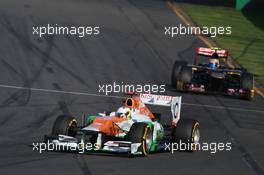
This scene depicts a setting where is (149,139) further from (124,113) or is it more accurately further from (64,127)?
(64,127)

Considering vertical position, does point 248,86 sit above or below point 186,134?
above

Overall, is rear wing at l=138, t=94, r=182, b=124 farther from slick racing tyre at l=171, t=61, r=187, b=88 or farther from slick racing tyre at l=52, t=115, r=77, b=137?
slick racing tyre at l=171, t=61, r=187, b=88

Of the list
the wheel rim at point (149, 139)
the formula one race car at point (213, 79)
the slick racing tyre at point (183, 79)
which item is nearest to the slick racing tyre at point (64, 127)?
the wheel rim at point (149, 139)

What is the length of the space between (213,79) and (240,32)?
11.7m

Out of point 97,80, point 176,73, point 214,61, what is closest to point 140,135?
point 97,80

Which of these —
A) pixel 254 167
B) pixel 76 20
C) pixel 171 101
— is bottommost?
pixel 254 167

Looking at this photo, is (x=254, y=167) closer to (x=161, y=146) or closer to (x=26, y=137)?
(x=161, y=146)

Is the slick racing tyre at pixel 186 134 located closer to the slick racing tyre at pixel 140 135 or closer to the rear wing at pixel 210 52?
the slick racing tyre at pixel 140 135

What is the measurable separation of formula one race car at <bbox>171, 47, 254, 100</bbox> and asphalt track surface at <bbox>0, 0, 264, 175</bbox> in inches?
16.1

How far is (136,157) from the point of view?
16734mm

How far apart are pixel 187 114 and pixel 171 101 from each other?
16.4 feet

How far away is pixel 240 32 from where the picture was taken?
39375 millimetres

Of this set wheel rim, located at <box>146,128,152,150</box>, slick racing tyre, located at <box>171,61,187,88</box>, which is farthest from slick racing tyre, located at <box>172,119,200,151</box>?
slick racing tyre, located at <box>171,61,187,88</box>

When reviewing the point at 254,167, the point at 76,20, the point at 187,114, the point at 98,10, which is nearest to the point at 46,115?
the point at 187,114
